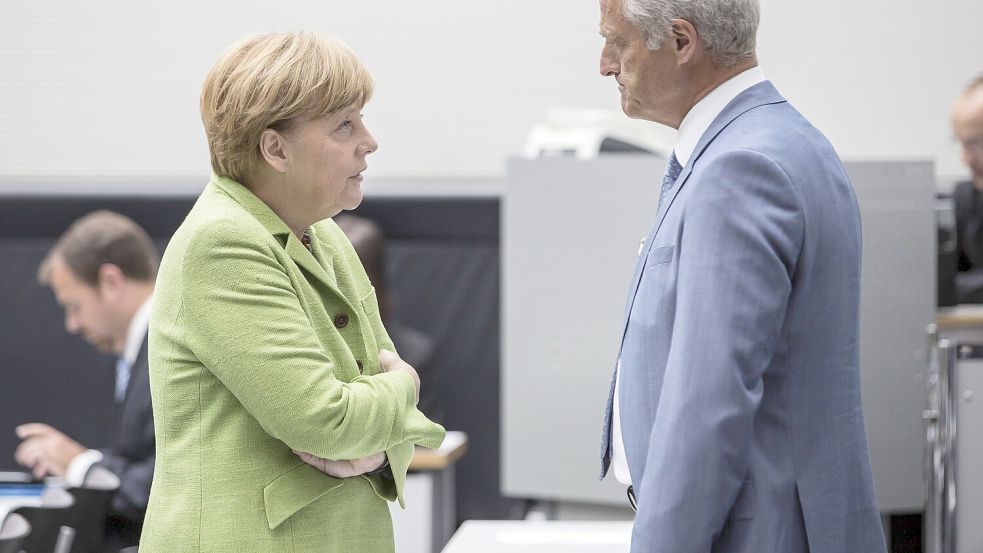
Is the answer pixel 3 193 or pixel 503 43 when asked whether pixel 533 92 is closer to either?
pixel 503 43

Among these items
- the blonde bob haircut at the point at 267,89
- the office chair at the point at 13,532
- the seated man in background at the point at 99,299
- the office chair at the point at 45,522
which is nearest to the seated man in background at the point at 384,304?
the seated man in background at the point at 99,299

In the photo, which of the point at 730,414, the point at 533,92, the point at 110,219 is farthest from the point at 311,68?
the point at 533,92

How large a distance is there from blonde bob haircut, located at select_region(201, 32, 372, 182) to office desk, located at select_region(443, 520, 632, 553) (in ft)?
2.82

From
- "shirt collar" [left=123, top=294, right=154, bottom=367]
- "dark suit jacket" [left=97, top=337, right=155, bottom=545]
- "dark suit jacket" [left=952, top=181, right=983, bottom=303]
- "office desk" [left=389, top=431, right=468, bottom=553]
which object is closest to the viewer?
"dark suit jacket" [left=97, top=337, right=155, bottom=545]

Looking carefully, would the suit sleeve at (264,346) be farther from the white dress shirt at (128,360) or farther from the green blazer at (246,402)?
the white dress shirt at (128,360)

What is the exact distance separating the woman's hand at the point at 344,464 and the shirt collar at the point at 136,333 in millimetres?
1530

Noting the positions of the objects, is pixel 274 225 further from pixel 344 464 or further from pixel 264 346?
pixel 344 464

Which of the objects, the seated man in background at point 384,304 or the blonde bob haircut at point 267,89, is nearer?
the blonde bob haircut at point 267,89

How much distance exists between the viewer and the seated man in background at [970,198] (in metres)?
3.55

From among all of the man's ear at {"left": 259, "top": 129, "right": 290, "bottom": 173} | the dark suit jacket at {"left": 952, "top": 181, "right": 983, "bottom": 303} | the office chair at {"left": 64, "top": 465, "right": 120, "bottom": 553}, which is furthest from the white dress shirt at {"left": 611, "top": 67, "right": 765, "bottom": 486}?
the dark suit jacket at {"left": 952, "top": 181, "right": 983, "bottom": 303}

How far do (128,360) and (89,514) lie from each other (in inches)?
23.5

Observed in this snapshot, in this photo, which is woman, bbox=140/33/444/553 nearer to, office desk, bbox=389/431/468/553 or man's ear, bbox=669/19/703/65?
man's ear, bbox=669/19/703/65

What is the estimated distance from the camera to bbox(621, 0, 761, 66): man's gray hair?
1.41 meters

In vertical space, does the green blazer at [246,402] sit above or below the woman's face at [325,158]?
below
